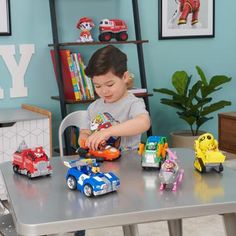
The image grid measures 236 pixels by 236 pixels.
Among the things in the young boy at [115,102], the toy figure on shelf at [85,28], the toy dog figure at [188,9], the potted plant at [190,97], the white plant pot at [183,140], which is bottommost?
the white plant pot at [183,140]

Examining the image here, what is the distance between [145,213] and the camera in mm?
1061

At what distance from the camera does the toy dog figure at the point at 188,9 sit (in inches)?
152

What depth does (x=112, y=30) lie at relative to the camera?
3473 millimetres

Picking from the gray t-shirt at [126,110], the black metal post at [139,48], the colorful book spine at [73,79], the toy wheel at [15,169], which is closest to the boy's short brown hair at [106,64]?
the gray t-shirt at [126,110]

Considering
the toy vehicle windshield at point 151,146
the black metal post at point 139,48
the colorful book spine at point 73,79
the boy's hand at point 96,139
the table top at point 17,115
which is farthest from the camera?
the black metal post at point 139,48

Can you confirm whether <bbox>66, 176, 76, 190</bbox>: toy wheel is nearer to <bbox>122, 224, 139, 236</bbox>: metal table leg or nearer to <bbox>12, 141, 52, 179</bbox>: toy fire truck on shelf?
<bbox>12, 141, 52, 179</bbox>: toy fire truck on shelf

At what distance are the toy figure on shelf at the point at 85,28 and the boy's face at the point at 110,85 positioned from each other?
65.0 inches

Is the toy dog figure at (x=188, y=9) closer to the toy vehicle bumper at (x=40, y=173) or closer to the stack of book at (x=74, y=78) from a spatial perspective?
the stack of book at (x=74, y=78)

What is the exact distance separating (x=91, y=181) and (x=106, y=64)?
67 cm

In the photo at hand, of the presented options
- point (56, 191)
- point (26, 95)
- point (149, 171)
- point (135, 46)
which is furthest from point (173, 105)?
point (56, 191)

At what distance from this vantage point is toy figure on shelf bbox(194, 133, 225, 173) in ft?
4.53

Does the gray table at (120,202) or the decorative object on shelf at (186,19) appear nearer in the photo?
the gray table at (120,202)

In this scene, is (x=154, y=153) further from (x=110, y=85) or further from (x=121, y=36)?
(x=121, y=36)

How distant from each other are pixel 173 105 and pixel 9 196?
255cm
